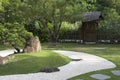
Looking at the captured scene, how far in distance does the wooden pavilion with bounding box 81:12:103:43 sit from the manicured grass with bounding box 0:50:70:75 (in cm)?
1288

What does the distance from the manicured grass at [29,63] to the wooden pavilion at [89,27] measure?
507 inches

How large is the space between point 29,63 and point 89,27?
50.3 ft

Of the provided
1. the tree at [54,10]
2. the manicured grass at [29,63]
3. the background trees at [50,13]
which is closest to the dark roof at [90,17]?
the background trees at [50,13]

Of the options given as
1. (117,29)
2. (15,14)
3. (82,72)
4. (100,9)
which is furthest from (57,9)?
(82,72)

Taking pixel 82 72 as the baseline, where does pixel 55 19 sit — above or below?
above

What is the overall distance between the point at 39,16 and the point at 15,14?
2.11 metres

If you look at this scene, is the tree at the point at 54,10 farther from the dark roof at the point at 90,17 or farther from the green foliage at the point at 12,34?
the green foliage at the point at 12,34

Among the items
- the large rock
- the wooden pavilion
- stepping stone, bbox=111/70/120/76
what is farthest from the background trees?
stepping stone, bbox=111/70/120/76

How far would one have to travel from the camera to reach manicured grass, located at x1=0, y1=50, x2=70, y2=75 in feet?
37.4

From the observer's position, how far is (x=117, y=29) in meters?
25.1

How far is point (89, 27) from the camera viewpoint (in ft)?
88.5

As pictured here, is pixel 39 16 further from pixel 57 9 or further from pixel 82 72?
pixel 82 72

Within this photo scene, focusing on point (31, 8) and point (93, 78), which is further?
point (31, 8)

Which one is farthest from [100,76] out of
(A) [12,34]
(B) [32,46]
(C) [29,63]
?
(B) [32,46]
